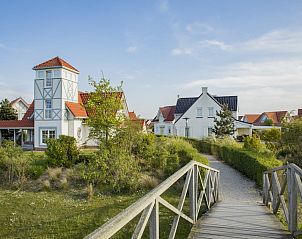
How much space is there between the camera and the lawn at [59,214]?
27.3ft

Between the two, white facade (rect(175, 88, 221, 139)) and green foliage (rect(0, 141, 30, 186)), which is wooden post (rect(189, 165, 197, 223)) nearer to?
green foliage (rect(0, 141, 30, 186))

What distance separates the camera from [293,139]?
15.9m

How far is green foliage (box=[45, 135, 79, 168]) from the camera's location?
52.1ft

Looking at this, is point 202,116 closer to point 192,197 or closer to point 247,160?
point 247,160

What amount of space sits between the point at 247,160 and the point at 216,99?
2953cm

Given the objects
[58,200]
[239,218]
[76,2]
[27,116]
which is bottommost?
[58,200]

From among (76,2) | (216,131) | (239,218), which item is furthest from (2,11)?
(216,131)

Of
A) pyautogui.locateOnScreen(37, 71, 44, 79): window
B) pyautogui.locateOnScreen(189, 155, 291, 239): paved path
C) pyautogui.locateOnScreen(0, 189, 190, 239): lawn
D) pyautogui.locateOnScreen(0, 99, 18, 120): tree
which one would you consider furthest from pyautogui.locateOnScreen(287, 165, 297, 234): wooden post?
pyautogui.locateOnScreen(0, 99, 18, 120): tree

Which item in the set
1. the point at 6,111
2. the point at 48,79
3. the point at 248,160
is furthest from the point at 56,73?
the point at 248,160

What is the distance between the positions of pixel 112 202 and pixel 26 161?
17.4 feet

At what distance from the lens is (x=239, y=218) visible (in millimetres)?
6234

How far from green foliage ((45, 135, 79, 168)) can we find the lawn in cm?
300

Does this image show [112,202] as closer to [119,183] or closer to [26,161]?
[119,183]

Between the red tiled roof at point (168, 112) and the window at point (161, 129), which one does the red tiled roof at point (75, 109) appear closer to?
the window at point (161, 129)
